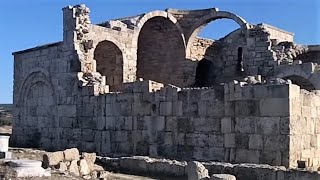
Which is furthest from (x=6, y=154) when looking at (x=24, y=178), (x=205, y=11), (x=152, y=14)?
(x=205, y=11)

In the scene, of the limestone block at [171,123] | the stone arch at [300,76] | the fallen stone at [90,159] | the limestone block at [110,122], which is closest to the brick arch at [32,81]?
the limestone block at [110,122]

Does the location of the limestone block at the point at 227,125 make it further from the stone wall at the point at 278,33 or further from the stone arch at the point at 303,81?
the stone wall at the point at 278,33

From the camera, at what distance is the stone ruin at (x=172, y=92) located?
34.6 feet

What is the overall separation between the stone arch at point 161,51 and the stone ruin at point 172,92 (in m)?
0.05

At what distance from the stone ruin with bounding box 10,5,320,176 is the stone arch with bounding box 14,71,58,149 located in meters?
0.04

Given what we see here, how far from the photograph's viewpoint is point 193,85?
20656mm

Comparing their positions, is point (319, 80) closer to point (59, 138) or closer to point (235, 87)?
point (235, 87)

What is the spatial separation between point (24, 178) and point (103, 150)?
5984 mm

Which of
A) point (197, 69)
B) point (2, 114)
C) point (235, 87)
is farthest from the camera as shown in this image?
point (2, 114)

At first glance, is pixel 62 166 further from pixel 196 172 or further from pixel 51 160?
pixel 196 172

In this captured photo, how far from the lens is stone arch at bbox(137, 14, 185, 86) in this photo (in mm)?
20516

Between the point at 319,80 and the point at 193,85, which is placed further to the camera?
the point at 193,85

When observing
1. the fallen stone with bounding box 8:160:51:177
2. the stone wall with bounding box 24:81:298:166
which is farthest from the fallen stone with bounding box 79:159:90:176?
the stone wall with bounding box 24:81:298:166

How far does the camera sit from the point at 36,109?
58.1 feet
